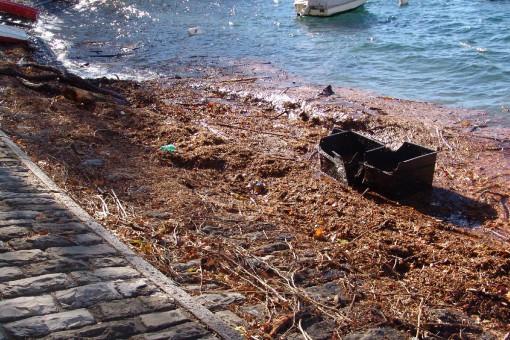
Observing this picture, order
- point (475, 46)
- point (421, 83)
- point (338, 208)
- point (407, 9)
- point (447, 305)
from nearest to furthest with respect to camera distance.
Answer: point (447, 305)
point (338, 208)
point (421, 83)
point (475, 46)
point (407, 9)

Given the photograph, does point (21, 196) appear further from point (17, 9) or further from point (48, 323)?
point (17, 9)

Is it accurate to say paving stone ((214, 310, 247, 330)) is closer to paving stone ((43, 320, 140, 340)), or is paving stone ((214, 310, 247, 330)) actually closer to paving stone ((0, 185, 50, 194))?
paving stone ((43, 320, 140, 340))

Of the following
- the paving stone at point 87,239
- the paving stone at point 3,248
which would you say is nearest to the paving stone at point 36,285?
the paving stone at point 3,248

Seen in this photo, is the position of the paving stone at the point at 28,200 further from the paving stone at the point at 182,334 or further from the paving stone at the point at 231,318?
the paving stone at the point at 182,334

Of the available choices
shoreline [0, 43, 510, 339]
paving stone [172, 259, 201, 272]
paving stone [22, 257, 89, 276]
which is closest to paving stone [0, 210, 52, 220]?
shoreline [0, 43, 510, 339]

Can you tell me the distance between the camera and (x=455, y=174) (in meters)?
8.45

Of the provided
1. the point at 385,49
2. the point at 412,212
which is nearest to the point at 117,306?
the point at 412,212

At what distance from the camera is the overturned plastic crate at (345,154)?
26.3 feet

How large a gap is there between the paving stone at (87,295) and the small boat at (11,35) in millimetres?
14126

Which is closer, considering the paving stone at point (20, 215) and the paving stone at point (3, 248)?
the paving stone at point (3, 248)

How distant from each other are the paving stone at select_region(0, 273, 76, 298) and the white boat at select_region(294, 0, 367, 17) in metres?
20.7

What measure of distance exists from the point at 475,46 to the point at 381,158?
34.5 ft

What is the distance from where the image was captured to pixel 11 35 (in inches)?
643

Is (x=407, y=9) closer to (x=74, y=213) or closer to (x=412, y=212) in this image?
(x=412, y=212)
